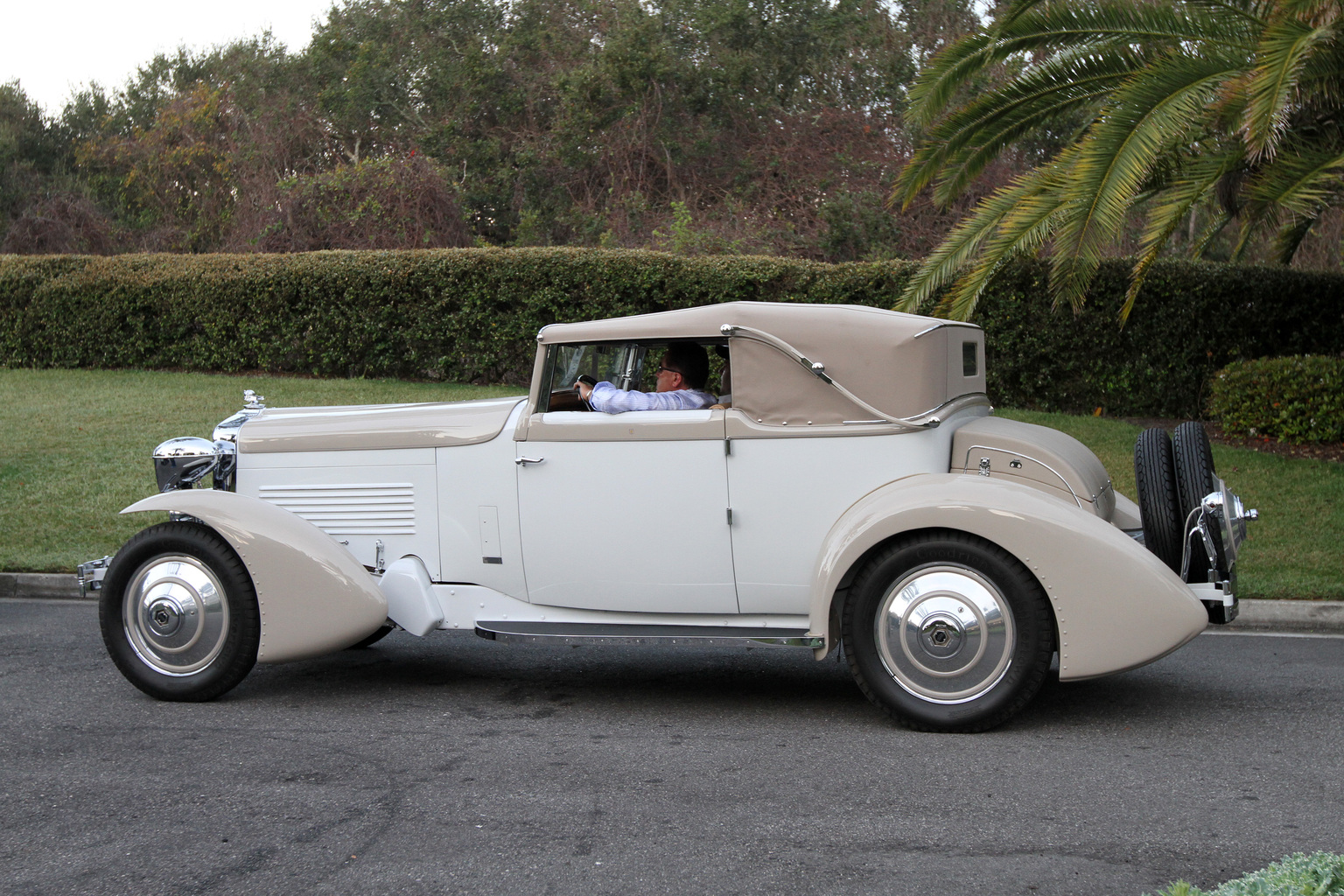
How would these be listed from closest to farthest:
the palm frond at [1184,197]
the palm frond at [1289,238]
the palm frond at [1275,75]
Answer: the palm frond at [1275,75], the palm frond at [1184,197], the palm frond at [1289,238]

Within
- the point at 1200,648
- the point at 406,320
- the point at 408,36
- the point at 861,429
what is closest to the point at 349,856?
the point at 861,429

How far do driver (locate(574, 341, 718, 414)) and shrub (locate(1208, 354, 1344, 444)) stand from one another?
8502 millimetres

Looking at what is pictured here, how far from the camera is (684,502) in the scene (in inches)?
185

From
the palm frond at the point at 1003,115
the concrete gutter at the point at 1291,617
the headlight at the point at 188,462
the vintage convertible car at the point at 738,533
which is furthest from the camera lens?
the palm frond at the point at 1003,115

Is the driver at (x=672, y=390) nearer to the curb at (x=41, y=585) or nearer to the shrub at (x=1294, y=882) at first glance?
the shrub at (x=1294, y=882)

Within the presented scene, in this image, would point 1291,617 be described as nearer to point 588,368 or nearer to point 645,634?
point 645,634

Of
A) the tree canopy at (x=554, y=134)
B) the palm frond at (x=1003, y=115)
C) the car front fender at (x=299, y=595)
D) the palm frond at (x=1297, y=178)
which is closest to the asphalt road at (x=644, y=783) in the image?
the car front fender at (x=299, y=595)

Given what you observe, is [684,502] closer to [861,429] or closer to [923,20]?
[861,429]

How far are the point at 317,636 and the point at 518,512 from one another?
3.27ft

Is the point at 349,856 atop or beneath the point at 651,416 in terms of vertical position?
beneath

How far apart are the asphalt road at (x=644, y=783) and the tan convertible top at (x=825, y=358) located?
4.25 feet

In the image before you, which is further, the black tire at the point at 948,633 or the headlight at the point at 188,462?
the headlight at the point at 188,462

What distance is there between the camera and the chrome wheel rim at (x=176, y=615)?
4883 millimetres

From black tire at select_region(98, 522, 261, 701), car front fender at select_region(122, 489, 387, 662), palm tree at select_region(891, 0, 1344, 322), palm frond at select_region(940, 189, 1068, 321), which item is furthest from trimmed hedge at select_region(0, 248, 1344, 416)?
black tire at select_region(98, 522, 261, 701)
